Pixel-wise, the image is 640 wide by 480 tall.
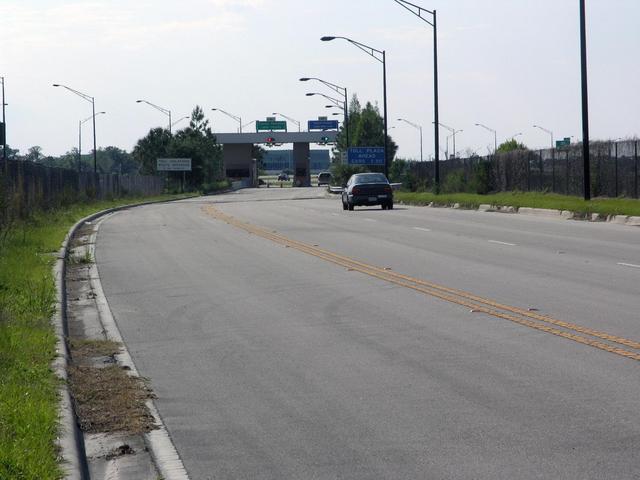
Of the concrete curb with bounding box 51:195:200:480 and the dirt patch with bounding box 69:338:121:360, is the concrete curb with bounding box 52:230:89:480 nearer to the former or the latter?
the concrete curb with bounding box 51:195:200:480

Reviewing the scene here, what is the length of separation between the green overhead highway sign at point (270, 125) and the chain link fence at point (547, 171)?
8466cm

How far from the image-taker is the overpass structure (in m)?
145

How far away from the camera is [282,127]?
157 metres

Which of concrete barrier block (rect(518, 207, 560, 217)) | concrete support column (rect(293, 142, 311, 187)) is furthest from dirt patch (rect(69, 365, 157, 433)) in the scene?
concrete support column (rect(293, 142, 311, 187))

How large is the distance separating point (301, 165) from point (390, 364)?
144 metres

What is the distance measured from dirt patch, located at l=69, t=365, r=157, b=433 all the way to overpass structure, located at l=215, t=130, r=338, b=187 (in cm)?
13425

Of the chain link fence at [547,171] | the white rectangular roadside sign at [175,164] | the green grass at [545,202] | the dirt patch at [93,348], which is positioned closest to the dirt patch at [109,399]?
the dirt patch at [93,348]

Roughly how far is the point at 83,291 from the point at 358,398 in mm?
10029

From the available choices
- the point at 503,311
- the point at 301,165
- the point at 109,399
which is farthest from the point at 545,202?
the point at 301,165

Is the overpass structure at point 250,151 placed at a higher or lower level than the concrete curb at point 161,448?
higher

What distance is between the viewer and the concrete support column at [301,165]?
15212cm

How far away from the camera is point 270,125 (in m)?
156

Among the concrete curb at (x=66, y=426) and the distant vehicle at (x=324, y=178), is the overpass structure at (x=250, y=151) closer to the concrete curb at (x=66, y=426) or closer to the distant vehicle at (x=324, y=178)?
the distant vehicle at (x=324, y=178)

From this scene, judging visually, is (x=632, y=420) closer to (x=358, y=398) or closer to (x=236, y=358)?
(x=358, y=398)
